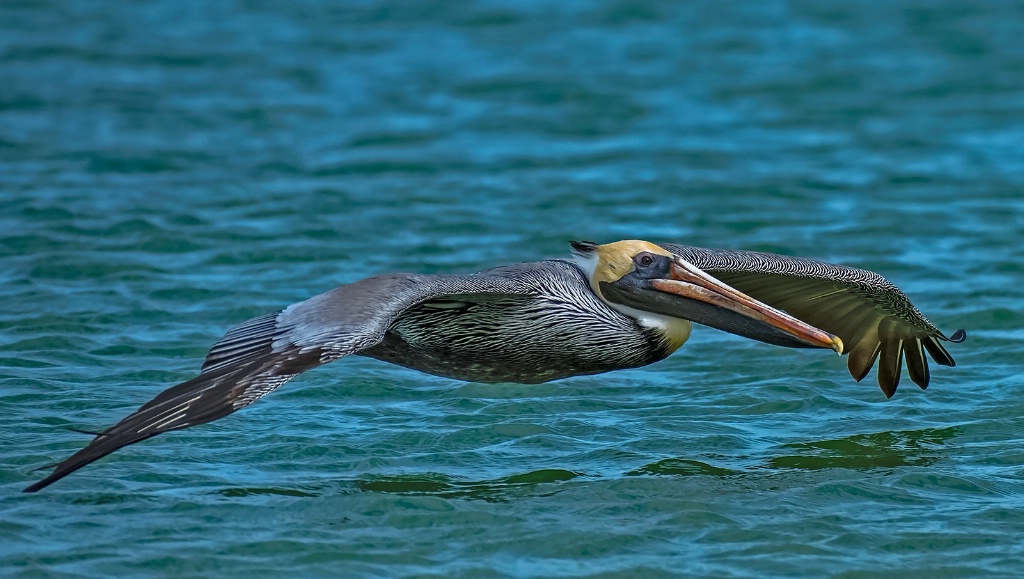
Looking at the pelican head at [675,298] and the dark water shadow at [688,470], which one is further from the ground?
the pelican head at [675,298]

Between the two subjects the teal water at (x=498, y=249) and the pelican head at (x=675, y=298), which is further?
the pelican head at (x=675, y=298)

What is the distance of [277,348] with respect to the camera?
6750 millimetres

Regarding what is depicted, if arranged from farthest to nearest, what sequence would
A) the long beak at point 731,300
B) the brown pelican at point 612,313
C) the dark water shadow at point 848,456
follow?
1. the dark water shadow at point 848,456
2. the long beak at point 731,300
3. the brown pelican at point 612,313

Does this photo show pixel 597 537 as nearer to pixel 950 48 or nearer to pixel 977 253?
pixel 977 253

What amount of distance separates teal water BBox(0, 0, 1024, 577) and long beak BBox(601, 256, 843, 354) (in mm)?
707

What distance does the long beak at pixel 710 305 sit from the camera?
25.1 feet

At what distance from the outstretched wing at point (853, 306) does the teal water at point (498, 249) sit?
322 millimetres

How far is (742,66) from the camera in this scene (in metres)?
17.8

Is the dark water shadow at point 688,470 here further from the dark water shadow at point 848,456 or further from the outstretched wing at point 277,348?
the outstretched wing at point 277,348

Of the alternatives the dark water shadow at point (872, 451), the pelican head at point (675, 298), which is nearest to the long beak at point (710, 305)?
the pelican head at point (675, 298)

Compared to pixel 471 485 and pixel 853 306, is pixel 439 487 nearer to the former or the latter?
pixel 471 485

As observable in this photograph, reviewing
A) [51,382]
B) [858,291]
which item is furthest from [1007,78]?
[51,382]

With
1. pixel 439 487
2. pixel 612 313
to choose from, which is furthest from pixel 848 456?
pixel 439 487

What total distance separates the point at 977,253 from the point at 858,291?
399 cm
